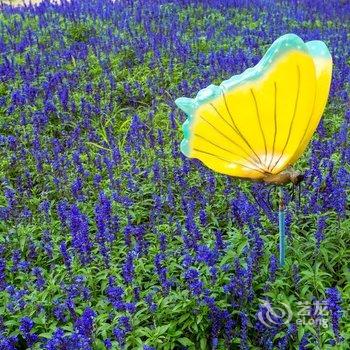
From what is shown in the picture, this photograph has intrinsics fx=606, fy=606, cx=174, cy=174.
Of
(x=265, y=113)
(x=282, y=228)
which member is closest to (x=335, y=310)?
(x=282, y=228)

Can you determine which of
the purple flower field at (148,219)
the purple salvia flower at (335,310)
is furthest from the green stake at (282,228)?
the purple salvia flower at (335,310)

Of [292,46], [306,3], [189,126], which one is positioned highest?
[292,46]

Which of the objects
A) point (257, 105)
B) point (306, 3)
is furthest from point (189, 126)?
point (306, 3)

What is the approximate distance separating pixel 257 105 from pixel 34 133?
3.58 metres

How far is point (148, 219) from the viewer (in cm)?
524

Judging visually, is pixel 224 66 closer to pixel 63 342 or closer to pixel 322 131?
pixel 322 131

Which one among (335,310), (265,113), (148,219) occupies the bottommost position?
(148,219)

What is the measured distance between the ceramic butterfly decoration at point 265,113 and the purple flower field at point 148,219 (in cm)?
59

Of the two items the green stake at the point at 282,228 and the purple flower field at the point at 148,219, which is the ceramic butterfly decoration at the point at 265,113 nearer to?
the green stake at the point at 282,228

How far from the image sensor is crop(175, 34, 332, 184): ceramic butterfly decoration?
3.59 m

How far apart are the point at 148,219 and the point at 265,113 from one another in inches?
73.3

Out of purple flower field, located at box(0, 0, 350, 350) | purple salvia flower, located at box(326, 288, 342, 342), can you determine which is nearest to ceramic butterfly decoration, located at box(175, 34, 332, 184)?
purple flower field, located at box(0, 0, 350, 350)

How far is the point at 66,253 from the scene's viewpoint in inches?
170

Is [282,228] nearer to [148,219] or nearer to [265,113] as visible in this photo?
[265,113]
